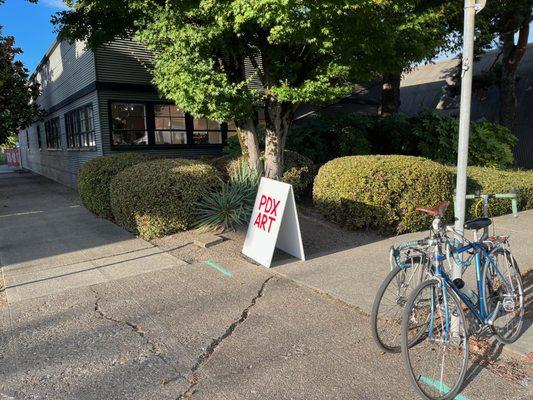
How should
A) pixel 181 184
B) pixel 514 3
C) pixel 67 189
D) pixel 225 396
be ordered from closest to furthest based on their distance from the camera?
pixel 225 396 → pixel 181 184 → pixel 514 3 → pixel 67 189

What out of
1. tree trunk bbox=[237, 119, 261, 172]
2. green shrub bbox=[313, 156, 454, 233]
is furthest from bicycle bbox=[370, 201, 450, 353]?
tree trunk bbox=[237, 119, 261, 172]

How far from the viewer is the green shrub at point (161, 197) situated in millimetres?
7016

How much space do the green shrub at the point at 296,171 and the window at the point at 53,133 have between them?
38.7 ft

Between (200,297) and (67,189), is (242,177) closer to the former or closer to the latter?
(200,297)

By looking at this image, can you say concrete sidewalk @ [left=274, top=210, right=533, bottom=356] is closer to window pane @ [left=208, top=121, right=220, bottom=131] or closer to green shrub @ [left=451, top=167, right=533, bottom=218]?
green shrub @ [left=451, top=167, right=533, bottom=218]

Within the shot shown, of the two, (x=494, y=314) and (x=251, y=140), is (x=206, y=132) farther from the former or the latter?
(x=494, y=314)

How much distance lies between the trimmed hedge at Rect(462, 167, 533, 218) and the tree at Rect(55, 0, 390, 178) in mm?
2916

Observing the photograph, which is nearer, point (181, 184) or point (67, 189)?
point (181, 184)

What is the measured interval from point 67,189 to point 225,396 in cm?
1424

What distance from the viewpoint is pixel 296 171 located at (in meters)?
9.06

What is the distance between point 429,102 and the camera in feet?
80.3

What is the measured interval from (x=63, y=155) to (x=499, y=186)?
15332 mm

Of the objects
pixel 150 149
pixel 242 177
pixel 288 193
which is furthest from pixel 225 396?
pixel 150 149

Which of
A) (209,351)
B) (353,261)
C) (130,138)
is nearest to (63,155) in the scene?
(130,138)
